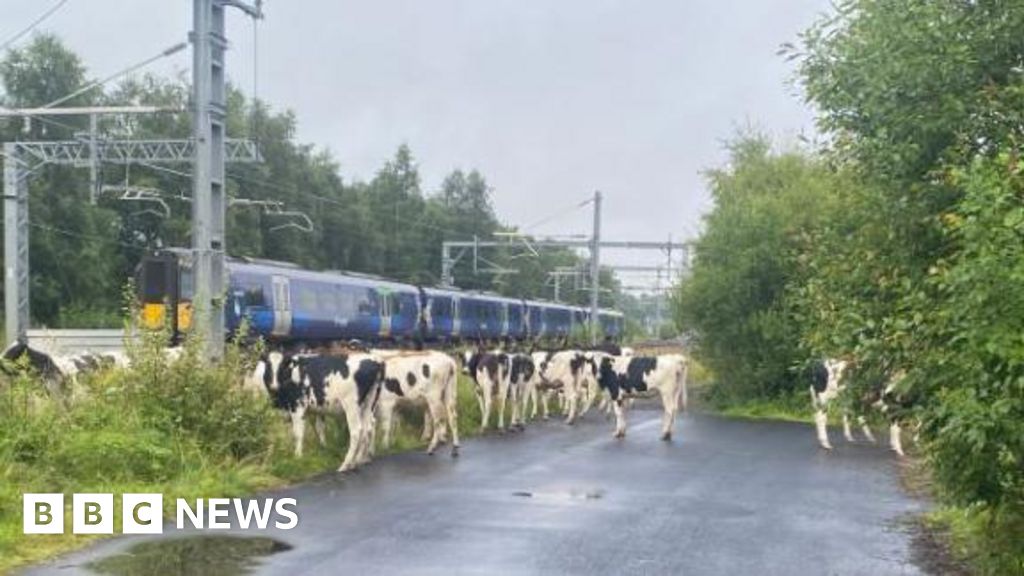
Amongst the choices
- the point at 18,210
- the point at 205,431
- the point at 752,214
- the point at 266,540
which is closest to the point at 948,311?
the point at 266,540

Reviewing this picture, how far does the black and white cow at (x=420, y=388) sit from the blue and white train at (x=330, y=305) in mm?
3522

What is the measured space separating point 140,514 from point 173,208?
47.9m

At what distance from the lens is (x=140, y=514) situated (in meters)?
11.5

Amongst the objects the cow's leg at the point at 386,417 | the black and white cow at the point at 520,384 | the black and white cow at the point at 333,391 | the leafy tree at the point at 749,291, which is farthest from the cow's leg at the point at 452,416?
the leafy tree at the point at 749,291

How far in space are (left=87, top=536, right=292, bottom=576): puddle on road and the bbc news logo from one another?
0.67m

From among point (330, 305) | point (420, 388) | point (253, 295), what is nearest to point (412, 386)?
point (420, 388)

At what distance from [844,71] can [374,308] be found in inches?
1351

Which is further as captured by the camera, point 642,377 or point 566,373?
point 566,373

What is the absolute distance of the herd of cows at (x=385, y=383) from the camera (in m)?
16.6

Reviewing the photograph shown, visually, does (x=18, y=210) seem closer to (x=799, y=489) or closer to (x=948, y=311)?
(x=799, y=489)

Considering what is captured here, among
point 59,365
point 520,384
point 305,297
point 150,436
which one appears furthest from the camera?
point 305,297

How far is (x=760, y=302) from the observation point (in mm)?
30906

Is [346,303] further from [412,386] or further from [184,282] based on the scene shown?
[412,386]

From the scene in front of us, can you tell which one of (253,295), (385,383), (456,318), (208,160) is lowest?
(385,383)
